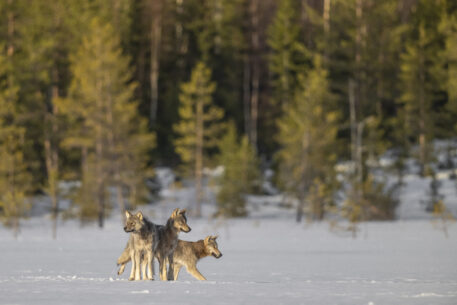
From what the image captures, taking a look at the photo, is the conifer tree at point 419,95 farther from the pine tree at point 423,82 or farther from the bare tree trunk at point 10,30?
the bare tree trunk at point 10,30

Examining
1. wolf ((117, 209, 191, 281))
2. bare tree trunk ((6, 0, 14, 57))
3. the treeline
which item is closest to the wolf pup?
wolf ((117, 209, 191, 281))

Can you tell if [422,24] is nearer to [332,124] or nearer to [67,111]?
[332,124]

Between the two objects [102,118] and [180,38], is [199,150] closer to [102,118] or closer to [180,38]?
[102,118]

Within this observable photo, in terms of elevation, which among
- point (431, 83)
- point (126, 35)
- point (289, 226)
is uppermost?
point (126, 35)

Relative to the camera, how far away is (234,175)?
4259cm

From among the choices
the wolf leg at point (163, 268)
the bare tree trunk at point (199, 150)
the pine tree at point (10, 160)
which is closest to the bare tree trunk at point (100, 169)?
the pine tree at point (10, 160)

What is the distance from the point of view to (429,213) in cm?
4406

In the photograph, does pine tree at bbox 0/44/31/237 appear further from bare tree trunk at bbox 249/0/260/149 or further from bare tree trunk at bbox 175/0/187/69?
bare tree trunk at bbox 249/0/260/149

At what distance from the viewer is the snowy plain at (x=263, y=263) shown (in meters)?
10.2

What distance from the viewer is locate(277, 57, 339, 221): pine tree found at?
134 ft

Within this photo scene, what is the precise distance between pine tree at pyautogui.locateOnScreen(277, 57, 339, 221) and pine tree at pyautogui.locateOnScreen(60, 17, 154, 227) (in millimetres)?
7935

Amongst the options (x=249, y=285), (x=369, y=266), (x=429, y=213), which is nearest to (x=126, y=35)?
(x=429, y=213)

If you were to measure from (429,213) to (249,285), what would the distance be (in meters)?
34.2

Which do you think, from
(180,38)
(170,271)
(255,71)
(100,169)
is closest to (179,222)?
(170,271)
